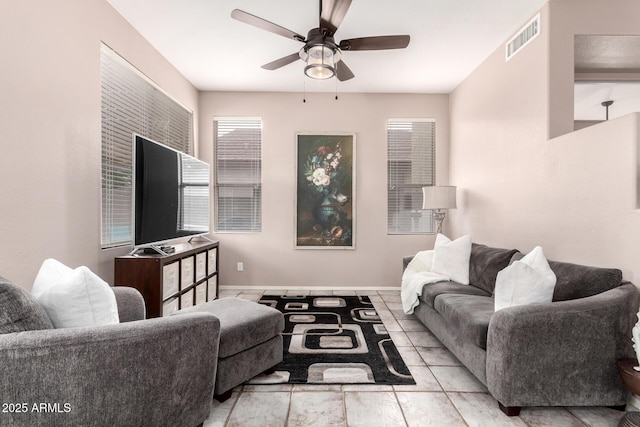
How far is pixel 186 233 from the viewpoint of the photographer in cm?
365

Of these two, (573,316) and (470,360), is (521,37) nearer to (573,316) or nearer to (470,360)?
(573,316)

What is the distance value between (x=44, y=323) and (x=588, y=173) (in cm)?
323

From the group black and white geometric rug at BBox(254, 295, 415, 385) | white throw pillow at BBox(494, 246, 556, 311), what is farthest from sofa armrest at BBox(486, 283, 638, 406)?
black and white geometric rug at BBox(254, 295, 415, 385)

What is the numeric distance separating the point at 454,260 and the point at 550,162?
1.24 m

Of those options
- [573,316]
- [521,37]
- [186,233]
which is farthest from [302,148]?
[573,316]

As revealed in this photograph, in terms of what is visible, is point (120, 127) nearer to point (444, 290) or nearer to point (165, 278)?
point (165, 278)

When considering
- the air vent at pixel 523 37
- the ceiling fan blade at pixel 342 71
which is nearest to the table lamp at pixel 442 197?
the air vent at pixel 523 37

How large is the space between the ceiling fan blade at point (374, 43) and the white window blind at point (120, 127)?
1981mm

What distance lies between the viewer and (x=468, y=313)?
7.45ft

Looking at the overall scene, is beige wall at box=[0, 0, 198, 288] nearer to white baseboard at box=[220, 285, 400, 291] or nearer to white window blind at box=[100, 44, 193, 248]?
white window blind at box=[100, 44, 193, 248]

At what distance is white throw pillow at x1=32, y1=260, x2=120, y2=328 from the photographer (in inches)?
55.4

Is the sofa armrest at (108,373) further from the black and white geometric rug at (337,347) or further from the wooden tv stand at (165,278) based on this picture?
the wooden tv stand at (165,278)

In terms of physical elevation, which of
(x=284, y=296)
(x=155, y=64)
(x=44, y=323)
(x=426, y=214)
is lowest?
(x=284, y=296)

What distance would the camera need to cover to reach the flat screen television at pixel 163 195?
2750mm
